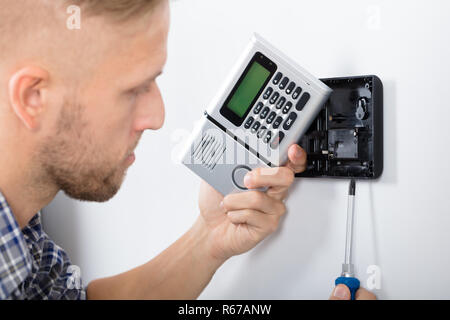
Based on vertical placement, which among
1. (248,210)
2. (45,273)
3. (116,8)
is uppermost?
(116,8)

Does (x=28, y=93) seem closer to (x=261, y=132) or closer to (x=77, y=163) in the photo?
(x=77, y=163)

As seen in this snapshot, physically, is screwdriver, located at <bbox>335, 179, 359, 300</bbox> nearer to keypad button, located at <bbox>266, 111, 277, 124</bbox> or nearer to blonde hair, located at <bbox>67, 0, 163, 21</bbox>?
keypad button, located at <bbox>266, 111, 277, 124</bbox>

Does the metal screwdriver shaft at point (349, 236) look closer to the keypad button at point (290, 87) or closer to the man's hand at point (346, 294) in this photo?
the man's hand at point (346, 294)

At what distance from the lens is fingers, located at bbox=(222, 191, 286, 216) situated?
0.62 m

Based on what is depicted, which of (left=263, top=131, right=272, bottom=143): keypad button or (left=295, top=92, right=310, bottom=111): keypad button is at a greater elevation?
(left=295, top=92, right=310, bottom=111): keypad button

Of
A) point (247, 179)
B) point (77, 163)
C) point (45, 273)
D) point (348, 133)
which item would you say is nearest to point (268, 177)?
point (247, 179)

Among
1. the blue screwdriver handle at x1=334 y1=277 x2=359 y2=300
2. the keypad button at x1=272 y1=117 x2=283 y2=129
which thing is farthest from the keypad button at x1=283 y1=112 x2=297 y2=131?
the blue screwdriver handle at x1=334 y1=277 x2=359 y2=300

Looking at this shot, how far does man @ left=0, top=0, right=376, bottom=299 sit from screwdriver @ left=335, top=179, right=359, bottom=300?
0.09 meters

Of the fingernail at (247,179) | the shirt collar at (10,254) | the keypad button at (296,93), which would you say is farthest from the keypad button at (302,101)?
the shirt collar at (10,254)

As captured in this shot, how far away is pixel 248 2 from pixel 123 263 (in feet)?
1.85

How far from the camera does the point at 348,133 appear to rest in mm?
604

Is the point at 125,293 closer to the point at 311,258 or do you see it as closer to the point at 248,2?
the point at 311,258

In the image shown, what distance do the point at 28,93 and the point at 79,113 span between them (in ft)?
0.22
